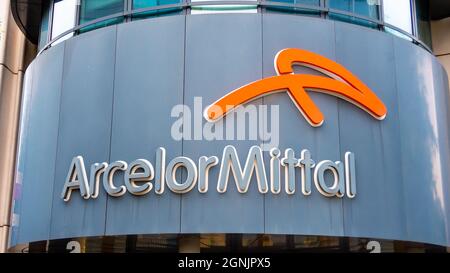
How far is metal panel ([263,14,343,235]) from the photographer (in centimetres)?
1233

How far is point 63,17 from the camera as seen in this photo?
15539mm

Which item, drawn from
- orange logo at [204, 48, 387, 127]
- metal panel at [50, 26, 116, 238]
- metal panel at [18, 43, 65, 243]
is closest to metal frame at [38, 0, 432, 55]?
metal panel at [50, 26, 116, 238]

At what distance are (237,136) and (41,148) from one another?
4435mm

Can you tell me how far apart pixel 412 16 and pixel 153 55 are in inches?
246

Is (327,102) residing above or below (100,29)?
below

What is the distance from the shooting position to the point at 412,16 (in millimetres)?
Answer: 15344

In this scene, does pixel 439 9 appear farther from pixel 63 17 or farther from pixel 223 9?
pixel 63 17

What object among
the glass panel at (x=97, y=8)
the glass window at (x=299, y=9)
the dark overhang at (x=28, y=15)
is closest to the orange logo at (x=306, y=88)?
the glass window at (x=299, y=9)

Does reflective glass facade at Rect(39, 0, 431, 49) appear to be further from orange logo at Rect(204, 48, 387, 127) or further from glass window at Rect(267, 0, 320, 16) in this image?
orange logo at Rect(204, 48, 387, 127)
